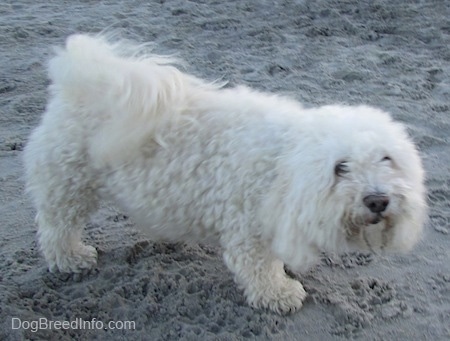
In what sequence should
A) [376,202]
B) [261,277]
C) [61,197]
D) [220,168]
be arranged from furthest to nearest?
[61,197] → [261,277] → [220,168] → [376,202]

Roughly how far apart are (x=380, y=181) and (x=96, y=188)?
1.33 meters

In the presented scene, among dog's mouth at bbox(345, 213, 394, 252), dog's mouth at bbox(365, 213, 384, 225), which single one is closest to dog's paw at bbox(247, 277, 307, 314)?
dog's mouth at bbox(345, 213, 394, 252)

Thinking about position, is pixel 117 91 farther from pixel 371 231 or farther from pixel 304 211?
pixel 371 231

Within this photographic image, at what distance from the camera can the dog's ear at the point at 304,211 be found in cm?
238

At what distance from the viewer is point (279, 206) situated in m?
2.54

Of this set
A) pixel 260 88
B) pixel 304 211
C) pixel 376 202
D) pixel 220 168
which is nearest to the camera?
pixel 376 202

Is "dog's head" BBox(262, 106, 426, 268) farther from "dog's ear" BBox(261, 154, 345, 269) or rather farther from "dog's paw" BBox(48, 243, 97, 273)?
"dog's paw" BBox(48, 243, 97, 273)

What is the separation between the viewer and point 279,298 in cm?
288

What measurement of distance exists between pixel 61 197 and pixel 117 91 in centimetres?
59

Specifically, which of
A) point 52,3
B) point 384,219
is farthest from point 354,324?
point 52,3

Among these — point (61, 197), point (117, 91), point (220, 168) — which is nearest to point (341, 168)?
point (220, 168)

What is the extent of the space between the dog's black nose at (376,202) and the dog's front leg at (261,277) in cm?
58

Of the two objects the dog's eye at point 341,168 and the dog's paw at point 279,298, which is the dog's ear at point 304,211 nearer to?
the dog's eye at point 341,168

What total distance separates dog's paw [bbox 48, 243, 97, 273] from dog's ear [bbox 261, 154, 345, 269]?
1.07 metres
